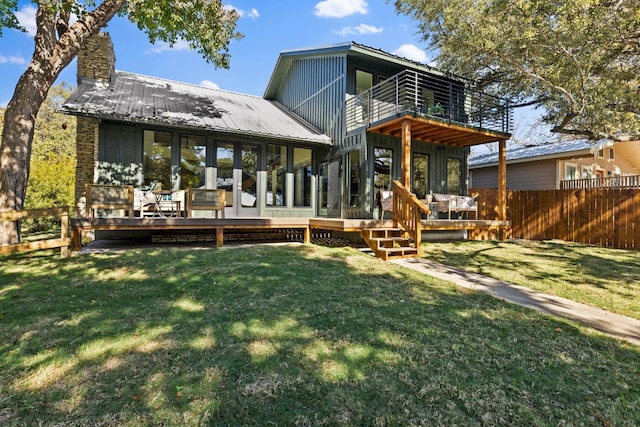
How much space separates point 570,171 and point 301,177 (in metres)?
→ 12.3

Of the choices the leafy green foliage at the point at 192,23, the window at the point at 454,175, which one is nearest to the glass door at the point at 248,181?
the leafy green foliage at the point at 192,23

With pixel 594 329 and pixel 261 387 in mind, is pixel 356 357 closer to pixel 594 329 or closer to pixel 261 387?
pixel 261 387

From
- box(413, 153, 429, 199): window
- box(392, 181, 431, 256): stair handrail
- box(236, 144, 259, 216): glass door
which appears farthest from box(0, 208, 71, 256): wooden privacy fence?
box(413, 153, 429, 199): window

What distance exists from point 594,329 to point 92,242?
9.11 m

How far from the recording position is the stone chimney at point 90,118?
805 centimetres

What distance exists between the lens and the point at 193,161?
902 cm

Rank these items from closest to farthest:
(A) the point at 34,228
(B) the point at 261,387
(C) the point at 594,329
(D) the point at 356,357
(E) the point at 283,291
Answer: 1. (B) the point at 261,387
2. (D) the point at 356,357
3. (C) the point at 594,329
4. (E) the point at 283,291
5. (A) the point at 34,228

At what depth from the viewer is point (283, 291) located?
13.0ft

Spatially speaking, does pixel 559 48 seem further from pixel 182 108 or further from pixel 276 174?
pixel 182 108

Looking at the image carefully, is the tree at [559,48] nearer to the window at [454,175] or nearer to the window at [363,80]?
the window at [363,80]

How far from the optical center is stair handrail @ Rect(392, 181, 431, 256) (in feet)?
22.7

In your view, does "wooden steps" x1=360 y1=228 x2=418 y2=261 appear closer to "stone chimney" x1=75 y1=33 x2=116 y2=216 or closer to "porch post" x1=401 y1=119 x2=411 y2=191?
"porch post" x1=401 y1=119 x2=411 y2=191

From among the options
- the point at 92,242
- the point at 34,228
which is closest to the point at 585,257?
the point at 92,242

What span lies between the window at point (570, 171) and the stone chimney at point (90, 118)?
668 inches
